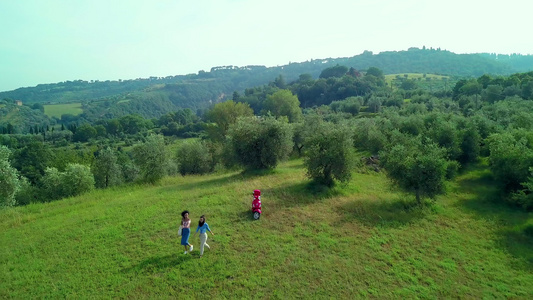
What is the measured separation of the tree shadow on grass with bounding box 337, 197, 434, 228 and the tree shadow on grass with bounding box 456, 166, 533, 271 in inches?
191

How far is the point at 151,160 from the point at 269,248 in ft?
67.8

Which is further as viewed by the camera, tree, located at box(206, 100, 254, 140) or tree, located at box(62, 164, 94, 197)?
tree, located at box(206, 100, 254, 140)

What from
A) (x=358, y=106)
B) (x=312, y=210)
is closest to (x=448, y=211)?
(x=312, y=210)

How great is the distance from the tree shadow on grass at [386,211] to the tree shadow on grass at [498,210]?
4842 millimetres

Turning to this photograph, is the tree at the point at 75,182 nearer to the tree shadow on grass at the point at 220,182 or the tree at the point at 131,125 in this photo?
the tree shadow on grass at the point at 220,182

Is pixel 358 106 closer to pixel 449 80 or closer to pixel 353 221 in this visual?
pixel 353 221

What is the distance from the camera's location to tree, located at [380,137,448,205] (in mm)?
23531

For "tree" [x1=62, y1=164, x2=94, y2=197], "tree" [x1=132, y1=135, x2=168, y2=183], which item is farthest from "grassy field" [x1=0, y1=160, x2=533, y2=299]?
"tree" [x1=62, y1=164, x2=94, y2=197]

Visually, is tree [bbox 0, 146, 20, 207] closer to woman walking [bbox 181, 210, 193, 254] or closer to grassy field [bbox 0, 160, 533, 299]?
grassy field [bbox 0, 160, 533, 299]

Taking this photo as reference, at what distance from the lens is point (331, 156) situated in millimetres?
25812

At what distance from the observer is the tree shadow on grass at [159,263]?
1386 cm

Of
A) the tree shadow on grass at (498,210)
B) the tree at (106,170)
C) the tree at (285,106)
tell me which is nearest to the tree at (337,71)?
the tree at (285,106)

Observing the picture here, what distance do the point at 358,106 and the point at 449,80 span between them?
95616 mm

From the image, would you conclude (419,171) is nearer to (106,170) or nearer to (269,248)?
(269,248)
